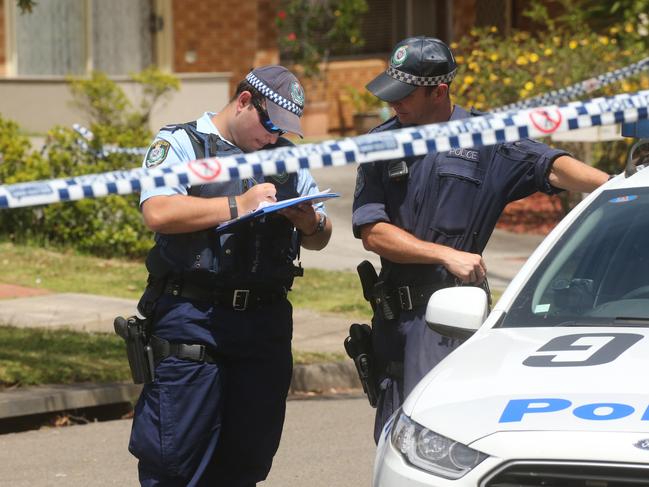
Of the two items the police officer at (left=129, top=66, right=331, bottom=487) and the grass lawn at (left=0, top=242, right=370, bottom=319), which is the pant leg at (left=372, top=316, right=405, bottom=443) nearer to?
the police officer at (left=129, top=66, right=331, bottom=487)

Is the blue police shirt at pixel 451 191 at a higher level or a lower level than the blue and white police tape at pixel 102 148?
higher

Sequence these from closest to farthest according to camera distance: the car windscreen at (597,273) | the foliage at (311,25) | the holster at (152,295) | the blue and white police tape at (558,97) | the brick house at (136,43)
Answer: the car windscreen at (597,273) → the holster at (152,295) → the blue and white police tape at (558,97) → the brick house at (136,43) → the foliage at (311,25)

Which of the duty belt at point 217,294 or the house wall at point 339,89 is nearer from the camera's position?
the duty belt at point 217,294

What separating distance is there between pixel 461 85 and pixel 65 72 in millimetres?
6393

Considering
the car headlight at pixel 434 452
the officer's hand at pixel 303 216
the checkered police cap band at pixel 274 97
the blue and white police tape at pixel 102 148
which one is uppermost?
the checkered police cap band at pixel 274 97

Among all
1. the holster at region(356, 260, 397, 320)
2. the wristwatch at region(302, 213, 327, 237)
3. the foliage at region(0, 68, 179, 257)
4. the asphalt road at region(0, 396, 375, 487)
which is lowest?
the asphalt road at region(0, 396, 375, 487)

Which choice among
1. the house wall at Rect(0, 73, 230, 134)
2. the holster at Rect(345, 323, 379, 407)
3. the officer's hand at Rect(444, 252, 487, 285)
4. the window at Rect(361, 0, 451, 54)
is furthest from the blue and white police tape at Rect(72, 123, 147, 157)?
the window at Rect(361, 0, 451, 54)

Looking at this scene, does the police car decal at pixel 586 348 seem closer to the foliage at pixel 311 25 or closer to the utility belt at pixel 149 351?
the utility belt at pixel 149 351

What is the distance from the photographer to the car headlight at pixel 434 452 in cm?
385

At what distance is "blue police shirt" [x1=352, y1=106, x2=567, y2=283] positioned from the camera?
17.4 ft

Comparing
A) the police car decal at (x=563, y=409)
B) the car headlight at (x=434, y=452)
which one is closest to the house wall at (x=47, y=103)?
the car headlight at (x=434, y=452)

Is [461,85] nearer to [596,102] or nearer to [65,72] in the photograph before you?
[65,72]

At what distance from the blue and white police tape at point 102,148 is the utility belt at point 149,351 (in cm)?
822

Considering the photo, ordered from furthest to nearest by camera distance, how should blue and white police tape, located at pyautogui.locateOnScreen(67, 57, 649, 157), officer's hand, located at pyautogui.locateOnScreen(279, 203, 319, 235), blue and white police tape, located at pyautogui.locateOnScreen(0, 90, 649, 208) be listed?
blue and white police tape, located at pyautogui.locateOnScreen(67, 57, 649, 157), officer's hand, located at pyautogui.locateOnScreen(279, 203, 319, 235), blue and white police tape, located at pyautogui.locateOnScreen(0, 90, 649, 208)
